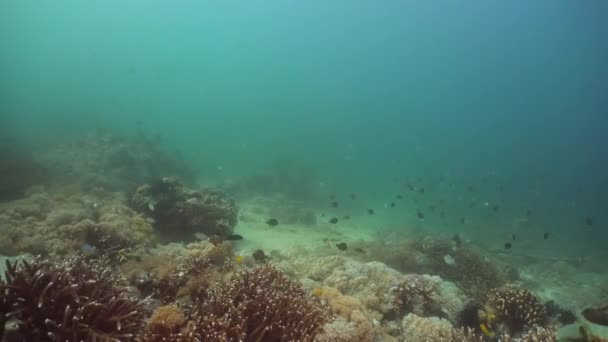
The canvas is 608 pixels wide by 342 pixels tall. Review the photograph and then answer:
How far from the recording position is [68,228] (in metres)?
9.69

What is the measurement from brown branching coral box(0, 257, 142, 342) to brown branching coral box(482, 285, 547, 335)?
772 cm

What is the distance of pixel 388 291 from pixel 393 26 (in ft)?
596

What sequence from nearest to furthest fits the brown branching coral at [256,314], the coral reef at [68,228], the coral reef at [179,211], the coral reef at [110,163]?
the brown branching coral at [256,314] → the coral reef at [68,228] → the coral reef at [179,211] → the coral reef at [110,163]

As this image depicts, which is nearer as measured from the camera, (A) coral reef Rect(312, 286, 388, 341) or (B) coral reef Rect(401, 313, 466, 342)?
(A) coral reef Rect(312, 286, 388, 341)

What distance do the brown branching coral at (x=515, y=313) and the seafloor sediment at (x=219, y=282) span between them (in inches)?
1.0

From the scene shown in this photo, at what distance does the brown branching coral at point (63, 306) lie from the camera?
3754 millimetres

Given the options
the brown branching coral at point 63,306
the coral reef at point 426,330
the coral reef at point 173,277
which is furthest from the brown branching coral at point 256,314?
the coral reef at point 426,330

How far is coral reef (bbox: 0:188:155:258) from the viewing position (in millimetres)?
9047

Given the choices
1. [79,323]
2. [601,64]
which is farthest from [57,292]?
[601,64]

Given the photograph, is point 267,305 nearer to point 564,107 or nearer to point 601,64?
point 601,64

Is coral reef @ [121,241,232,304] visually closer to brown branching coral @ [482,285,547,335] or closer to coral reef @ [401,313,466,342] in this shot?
coral reef @ [401,313,466,342]

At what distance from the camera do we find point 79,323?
3855 mm

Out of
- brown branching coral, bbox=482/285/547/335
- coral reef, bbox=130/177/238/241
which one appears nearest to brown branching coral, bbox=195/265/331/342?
brown branching coral, bbox=482/285/547/335

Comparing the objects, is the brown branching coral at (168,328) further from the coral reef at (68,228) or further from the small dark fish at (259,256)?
the small dark fish at (259,256)
